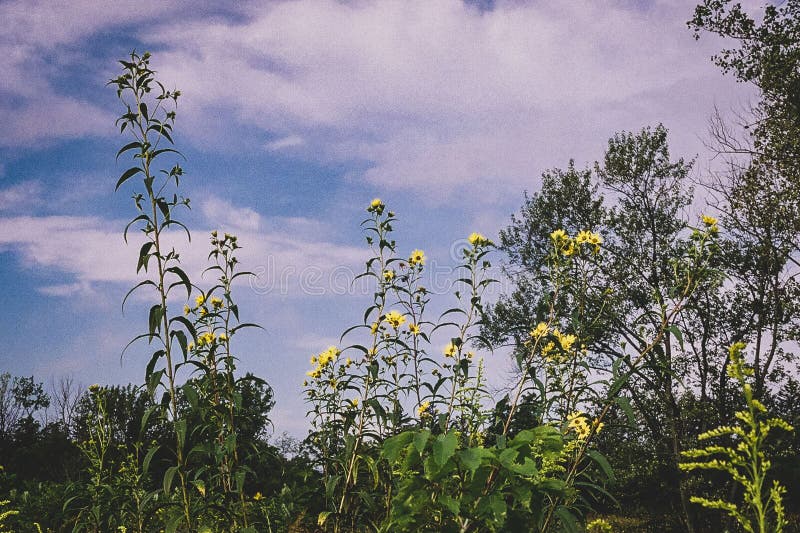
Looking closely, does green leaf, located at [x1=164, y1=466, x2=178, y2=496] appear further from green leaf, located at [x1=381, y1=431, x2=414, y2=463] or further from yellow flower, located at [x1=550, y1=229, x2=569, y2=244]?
yellow flower, located at [x1=550, y1=229, x2=569, y2=244]

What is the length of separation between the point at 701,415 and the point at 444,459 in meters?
12.4

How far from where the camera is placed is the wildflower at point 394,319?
387 centimetres

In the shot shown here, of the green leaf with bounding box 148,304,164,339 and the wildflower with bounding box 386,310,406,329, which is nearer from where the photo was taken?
the green leaf with bounding box 148,304,164,339

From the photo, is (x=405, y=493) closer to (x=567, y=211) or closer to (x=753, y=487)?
(x=753, y=487)

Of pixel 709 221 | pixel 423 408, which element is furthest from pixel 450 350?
pixel 709 221

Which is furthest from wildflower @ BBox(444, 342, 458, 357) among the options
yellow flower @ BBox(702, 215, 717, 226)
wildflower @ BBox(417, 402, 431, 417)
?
yellow flower @ BBox(702, 215, 717, 226)

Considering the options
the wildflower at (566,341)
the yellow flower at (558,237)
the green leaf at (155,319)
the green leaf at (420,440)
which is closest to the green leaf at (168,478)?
the green leaf at (155,319)

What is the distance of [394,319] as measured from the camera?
12.7 ft

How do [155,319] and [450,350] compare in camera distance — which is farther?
[450,350]

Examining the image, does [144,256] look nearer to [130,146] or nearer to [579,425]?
[130,146]

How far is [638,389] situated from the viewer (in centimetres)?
1359

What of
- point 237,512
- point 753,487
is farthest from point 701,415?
point 753,487

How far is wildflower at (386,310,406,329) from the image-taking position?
3873 millimetres

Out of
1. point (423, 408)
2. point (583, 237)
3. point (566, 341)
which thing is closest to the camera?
point (566, 341)
